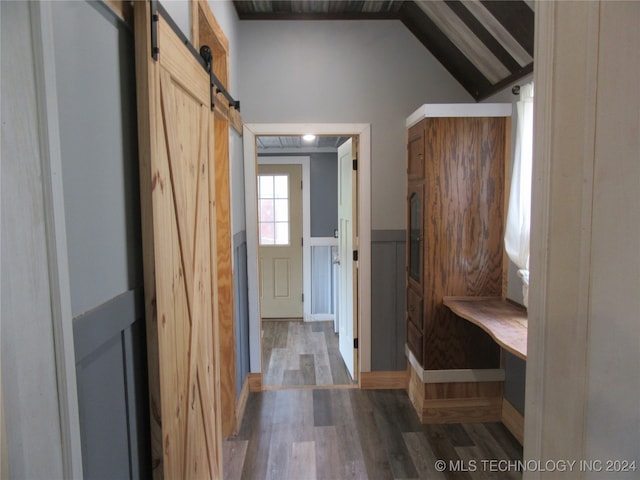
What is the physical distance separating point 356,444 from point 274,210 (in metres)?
3.42

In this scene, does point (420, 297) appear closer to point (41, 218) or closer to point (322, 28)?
point (322, 28)

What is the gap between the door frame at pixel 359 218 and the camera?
3074 millimetres

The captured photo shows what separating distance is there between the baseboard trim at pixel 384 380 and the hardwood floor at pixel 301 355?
0.25 metres

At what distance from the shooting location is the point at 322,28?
9.93ft

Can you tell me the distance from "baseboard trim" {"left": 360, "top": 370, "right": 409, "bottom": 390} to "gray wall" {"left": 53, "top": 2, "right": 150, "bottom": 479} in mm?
2263

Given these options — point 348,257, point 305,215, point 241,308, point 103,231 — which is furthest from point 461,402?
point 305,215

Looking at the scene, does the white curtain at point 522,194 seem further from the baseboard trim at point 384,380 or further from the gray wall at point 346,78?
the baseboard trim at point 384,380

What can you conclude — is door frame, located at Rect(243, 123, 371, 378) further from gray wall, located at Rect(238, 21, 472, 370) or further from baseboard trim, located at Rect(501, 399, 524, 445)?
baseboard trim, located at Rect(501, 399, 524, 445)

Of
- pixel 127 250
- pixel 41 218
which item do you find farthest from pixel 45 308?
pixel 127 250

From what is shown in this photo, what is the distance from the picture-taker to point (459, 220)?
262 cm

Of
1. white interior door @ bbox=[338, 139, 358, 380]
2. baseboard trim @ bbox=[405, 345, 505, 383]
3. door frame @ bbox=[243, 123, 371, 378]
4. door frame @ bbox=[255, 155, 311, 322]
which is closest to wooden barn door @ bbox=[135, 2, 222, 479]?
door frame @ bbox=[243, 123, 371, 378]

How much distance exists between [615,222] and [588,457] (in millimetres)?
343

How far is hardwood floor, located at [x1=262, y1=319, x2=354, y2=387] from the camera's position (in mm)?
3541

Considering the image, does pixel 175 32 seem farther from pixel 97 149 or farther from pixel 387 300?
pixel 387 300
